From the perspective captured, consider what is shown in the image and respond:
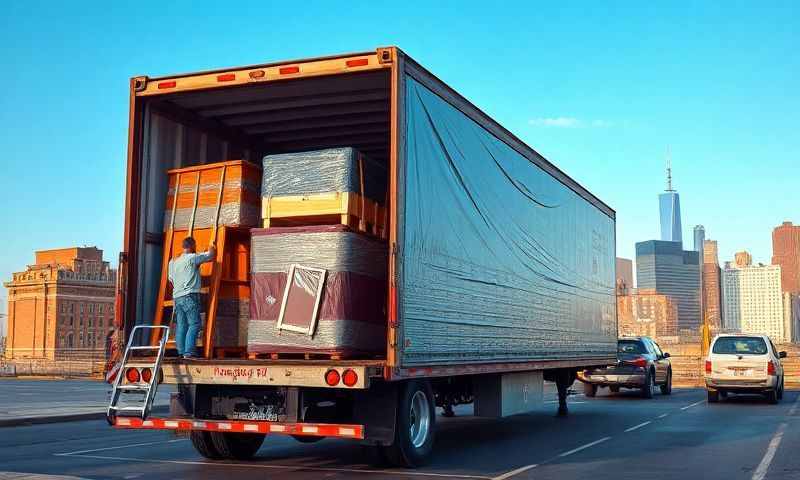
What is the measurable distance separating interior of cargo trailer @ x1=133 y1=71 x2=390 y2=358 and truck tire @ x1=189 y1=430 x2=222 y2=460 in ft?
4.94

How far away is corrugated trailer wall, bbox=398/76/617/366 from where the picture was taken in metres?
9.23

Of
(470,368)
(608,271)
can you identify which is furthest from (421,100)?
(608,271)

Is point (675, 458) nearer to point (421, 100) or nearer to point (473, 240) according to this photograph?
point (473, 240)

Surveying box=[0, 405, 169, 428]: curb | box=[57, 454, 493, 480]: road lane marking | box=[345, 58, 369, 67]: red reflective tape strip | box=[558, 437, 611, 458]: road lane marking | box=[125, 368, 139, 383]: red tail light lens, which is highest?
box=[345, 58, 369, 67]: red reflective tape strip

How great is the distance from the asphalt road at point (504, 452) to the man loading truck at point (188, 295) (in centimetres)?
139

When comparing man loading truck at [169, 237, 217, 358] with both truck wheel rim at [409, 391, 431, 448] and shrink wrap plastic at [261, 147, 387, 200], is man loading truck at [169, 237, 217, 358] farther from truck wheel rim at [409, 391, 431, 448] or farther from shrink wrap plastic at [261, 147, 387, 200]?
truck wheel rim at [409, 391, 431, 448]

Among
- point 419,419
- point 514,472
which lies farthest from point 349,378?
point 514,472

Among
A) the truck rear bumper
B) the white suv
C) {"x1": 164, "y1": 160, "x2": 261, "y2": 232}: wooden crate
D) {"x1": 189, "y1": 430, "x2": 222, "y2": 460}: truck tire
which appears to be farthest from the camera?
the white suv

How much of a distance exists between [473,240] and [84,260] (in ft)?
561

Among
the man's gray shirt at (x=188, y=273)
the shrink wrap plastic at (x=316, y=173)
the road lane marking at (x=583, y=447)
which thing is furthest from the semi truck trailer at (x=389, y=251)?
the road lane marking at (x=583, y=447)

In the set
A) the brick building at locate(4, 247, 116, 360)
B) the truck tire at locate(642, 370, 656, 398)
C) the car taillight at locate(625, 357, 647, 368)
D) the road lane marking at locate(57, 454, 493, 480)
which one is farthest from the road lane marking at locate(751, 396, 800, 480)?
the brick building at locate(4, 247, 116, 360)

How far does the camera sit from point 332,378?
861 centimetres

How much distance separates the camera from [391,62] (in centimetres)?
890

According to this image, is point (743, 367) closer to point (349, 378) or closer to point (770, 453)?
point (770, 453)
